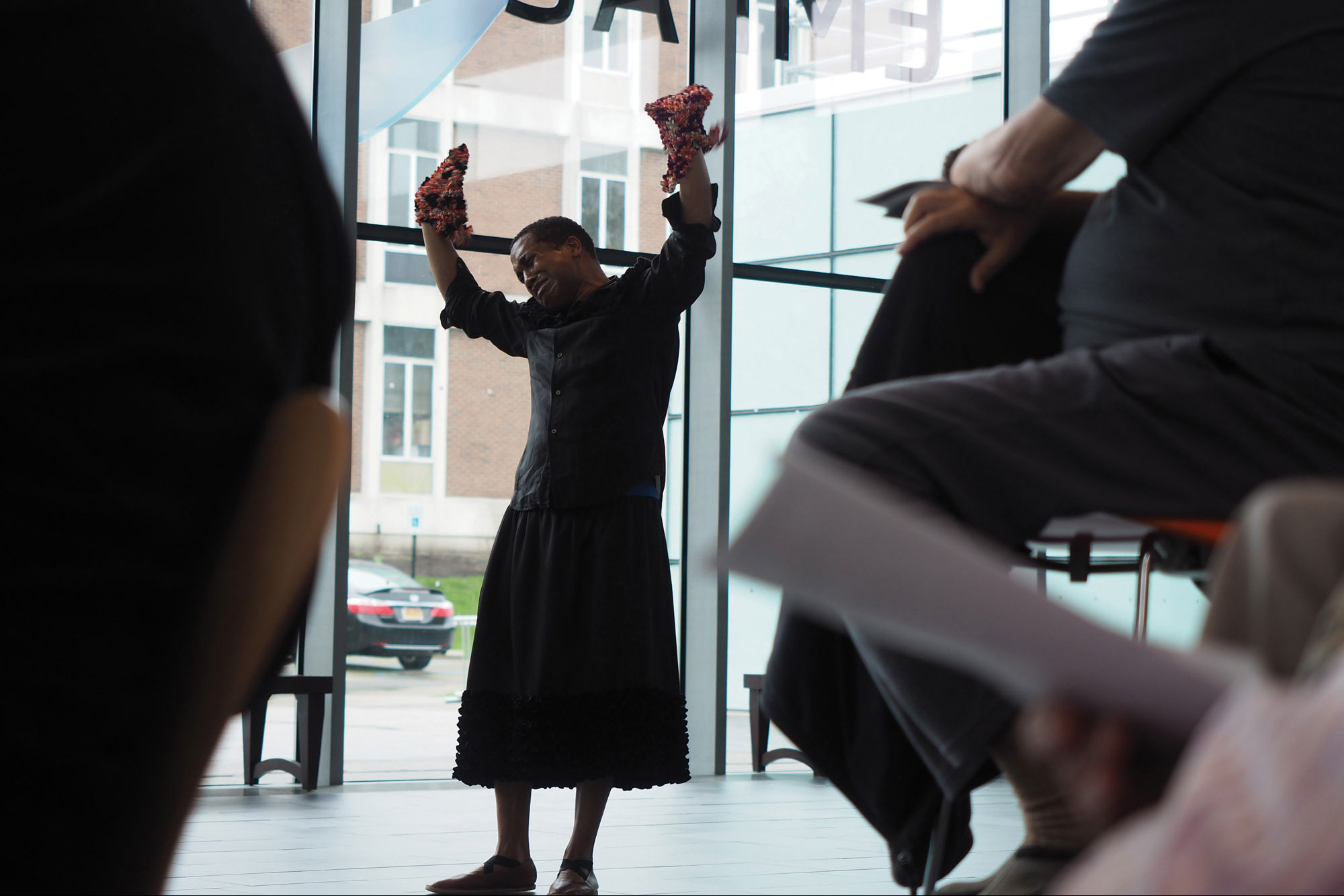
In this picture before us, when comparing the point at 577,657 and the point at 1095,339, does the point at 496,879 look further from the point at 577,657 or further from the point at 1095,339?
the point at 1095,339

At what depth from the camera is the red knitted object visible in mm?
3051

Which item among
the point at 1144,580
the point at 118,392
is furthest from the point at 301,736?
the point at 118,392

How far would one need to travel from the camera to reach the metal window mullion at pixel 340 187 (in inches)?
199

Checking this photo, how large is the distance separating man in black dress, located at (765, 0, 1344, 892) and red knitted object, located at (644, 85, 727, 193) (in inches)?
70.7

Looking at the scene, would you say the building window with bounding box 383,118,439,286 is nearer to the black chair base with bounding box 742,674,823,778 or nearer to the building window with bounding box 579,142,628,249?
the building window with bounding box 579,142,628,249

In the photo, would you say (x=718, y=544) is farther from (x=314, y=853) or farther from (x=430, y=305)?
(x=430, y=305)

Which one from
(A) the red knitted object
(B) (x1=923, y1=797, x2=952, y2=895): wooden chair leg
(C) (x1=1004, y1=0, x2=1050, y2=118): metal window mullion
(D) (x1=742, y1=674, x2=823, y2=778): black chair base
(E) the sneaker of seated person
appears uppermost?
(C) (x1=1004, y1=0, x2=1050, y2=118): metal window mullion

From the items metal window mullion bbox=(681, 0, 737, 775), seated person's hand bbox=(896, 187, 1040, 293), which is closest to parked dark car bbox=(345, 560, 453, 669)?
metal window mullion bbox=(681, 0, 737, 775)

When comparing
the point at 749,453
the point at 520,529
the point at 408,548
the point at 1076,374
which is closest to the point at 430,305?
the point at 408,548

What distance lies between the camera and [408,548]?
548cm

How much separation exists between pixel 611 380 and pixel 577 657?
0.62 meters

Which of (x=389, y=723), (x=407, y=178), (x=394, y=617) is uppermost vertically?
(x=407, y=178)

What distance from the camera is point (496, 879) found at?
8.86ft

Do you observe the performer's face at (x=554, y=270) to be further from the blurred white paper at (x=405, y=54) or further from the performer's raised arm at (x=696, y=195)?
the blurred white paper at (x=405, y=54)
